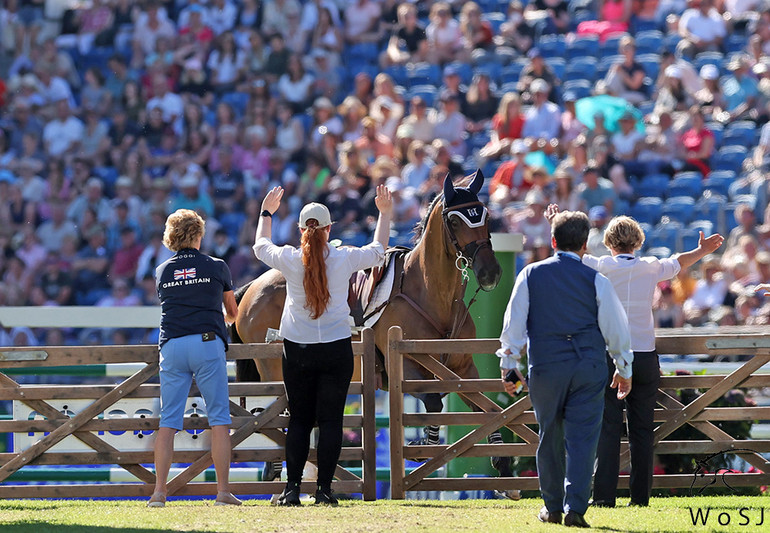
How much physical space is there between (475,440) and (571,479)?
193 centimetres

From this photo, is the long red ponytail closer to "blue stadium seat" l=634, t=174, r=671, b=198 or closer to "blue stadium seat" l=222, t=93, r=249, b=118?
"blue stadium seat" l=634, t=174, r=671, b=198

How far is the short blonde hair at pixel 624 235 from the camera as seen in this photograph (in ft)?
26.0

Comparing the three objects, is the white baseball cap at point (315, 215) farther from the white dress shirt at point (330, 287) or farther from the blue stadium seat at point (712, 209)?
the blue stadium seat at point (712, 209)

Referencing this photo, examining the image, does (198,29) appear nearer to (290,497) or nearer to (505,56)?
(505,56)

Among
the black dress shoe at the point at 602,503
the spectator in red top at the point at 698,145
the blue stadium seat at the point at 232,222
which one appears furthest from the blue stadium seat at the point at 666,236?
the black dress shoe at the point at 602,503

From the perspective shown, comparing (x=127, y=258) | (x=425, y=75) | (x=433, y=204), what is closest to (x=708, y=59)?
(x=425, y=75)

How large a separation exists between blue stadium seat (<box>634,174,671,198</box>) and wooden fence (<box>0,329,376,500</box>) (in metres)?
8.41

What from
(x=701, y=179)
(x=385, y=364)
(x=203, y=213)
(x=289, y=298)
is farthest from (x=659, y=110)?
(x=289, y=298)

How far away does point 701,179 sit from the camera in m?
16.5

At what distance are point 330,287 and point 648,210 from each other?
8782 millimetres

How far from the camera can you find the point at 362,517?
7.50m

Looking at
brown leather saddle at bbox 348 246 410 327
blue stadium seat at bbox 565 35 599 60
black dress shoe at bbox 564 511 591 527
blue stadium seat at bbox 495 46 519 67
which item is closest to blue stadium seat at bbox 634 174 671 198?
blue stadium seat at bbox 565 35 599 60

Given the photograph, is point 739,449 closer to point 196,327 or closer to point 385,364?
point 385,364

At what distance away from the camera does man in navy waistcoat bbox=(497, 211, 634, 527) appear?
6957mm
